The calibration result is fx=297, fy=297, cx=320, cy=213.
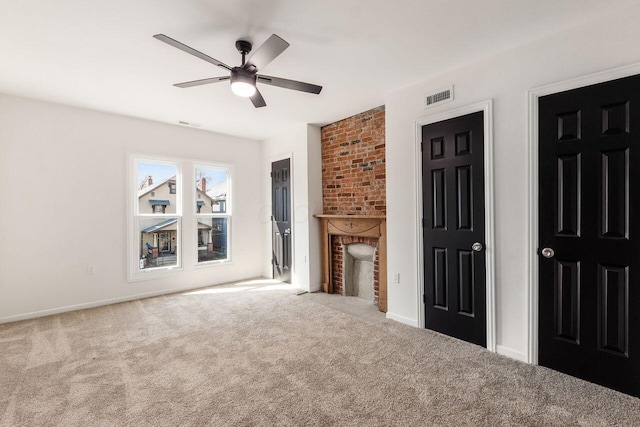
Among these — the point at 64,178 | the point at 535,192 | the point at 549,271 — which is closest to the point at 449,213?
the point at 535,192

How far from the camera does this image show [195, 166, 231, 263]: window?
494 centimetres

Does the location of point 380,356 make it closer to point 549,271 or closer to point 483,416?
point 483,416

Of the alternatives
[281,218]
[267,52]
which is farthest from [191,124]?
[267,52]

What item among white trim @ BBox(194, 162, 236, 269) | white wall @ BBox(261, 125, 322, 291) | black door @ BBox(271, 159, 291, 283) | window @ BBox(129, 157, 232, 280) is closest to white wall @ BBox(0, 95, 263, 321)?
window @ BBox(129, 157, 232, 280)

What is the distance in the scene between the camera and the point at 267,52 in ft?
6.64

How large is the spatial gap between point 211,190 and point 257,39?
127 inches

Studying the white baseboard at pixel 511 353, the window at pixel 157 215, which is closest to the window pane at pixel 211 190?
the window at pixel 157 215

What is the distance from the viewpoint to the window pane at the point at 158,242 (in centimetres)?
438

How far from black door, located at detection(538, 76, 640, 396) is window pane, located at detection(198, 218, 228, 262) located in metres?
4.49

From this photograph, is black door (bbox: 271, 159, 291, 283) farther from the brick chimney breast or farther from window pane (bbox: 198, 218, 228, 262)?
window pane (bbox: 198, 218, 228, 262)

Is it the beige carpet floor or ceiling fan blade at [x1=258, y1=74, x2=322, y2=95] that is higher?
ceiling fan blade at [x1=258, y1=74, x2=322, y2=95]

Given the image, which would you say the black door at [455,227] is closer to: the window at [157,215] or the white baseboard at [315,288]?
the white baseboard at [315,288]

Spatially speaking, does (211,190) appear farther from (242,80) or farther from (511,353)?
(511,353)

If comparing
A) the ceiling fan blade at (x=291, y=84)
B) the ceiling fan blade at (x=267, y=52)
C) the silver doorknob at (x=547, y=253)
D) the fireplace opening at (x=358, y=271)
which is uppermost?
the ceiling fan blade at (x=267, y=52)
